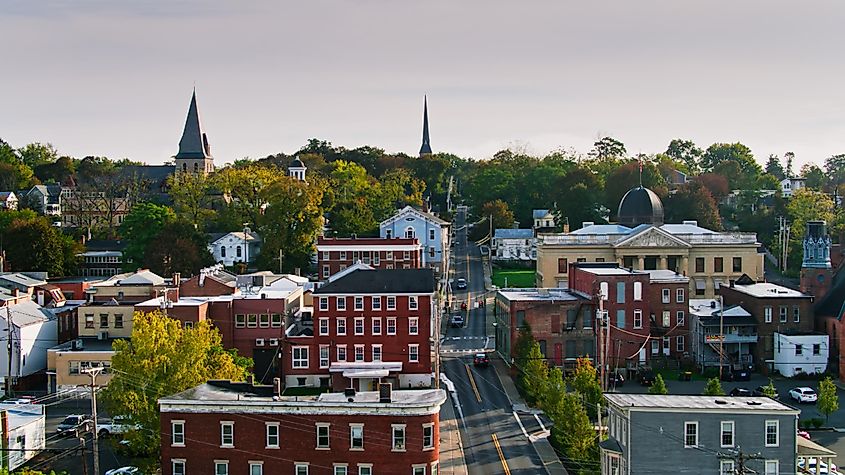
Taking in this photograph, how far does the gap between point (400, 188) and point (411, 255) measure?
3859cm

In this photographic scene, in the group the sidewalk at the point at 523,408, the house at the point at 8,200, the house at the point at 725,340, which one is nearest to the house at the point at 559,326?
the sidewalk at the point at 523,408

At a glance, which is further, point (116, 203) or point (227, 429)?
point (116, 203)

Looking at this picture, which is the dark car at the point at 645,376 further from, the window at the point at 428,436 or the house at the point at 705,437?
the window at the point at 428,436

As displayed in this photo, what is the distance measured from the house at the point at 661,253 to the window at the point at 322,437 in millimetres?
52401

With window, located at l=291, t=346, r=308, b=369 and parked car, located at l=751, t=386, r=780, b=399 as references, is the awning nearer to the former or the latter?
window, located at l=291, t=346, r=308, b=369

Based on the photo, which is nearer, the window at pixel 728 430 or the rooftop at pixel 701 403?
the window at pixel 728 430

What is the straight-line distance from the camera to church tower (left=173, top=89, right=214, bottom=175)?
160m

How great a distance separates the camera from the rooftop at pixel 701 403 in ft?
136

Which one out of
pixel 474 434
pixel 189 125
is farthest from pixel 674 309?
pixel 189 125

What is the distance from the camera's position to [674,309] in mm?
70812

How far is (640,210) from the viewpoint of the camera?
97.5 m

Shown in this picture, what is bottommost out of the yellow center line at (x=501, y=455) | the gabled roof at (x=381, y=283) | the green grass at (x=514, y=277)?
the yellow center line at (x=501, y=455)

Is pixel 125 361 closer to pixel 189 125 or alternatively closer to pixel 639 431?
pixel 639 431

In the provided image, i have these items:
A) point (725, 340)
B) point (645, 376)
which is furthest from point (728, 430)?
point (725, 340)
